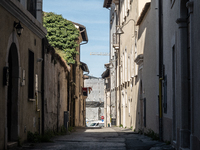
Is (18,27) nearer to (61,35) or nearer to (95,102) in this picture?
(61,35)

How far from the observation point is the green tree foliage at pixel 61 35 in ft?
87.1

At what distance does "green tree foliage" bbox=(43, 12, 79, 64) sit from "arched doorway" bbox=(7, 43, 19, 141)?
15.2m

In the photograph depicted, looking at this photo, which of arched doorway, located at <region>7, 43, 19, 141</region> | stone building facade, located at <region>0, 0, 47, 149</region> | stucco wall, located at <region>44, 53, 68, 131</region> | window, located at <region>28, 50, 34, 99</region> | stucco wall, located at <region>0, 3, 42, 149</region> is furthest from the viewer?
stucco wall, located at <region>44, 53, 68, 131</region>

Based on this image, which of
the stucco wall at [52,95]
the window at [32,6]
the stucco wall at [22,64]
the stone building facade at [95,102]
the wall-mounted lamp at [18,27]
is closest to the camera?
the stucco wall at [22,64]

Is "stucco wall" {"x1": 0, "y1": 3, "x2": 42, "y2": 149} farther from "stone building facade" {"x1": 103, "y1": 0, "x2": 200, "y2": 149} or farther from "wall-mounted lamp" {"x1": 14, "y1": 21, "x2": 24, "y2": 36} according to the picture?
"stone building facade" {"x1": 103, "y1": 0, "x2": 200, "y2": 149}

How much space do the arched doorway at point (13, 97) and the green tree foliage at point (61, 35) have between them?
600 inches

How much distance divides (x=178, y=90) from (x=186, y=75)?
638 mm

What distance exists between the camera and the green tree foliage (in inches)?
1046

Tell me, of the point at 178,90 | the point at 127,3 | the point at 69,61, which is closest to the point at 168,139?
the point at 178,90

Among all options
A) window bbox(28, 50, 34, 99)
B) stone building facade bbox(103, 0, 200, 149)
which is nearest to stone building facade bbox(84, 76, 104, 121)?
stone building facade bbox(103, 0, 200, 149)

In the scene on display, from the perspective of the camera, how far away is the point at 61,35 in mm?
26625

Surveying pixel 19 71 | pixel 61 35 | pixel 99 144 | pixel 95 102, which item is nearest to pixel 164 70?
pixel 99 144

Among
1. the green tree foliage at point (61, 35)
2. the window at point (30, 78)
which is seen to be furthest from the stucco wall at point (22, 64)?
the green tree foliage at point (61, 35)

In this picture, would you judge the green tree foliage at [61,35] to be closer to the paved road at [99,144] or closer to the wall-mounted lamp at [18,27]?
the paved road at [99,144]
